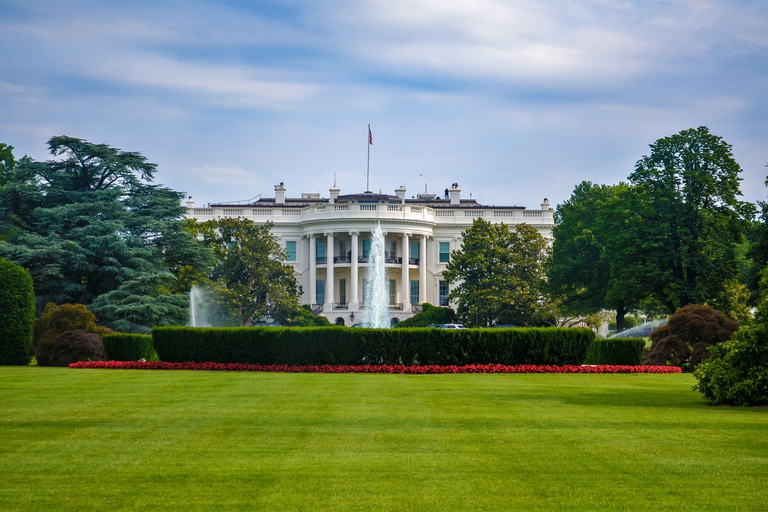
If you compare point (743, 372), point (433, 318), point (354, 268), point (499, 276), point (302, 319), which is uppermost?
point (354, 268)

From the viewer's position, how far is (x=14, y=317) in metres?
28.6

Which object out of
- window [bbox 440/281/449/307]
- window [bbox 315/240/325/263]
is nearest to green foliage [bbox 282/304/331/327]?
window [bbox 315/240/325/263]

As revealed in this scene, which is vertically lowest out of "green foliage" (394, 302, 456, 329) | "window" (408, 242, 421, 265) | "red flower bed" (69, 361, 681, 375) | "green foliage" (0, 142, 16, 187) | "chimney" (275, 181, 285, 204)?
"red flower bed" (69, 361, 681, 375)

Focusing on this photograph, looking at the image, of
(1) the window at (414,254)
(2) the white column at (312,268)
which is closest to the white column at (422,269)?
(1) the window at (414,254)

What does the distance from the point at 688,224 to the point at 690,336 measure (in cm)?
1453

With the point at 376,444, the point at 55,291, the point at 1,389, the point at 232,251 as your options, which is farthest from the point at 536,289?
the point at 376,444

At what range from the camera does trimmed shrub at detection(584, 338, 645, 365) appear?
29.2 metres

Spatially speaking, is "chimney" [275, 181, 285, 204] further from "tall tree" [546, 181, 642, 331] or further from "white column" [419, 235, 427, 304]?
"tall tree" [546, 181, 642, 331]

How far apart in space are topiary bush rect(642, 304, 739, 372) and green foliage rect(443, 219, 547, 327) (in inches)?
1091

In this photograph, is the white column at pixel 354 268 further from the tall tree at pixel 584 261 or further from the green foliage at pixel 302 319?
the tall tree at pixel 584 261

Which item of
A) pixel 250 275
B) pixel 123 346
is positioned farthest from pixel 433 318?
pixel 123 346

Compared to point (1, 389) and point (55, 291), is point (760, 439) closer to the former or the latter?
point (1, 389)

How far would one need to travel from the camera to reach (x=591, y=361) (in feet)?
99.3

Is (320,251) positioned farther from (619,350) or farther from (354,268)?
(619,350)
